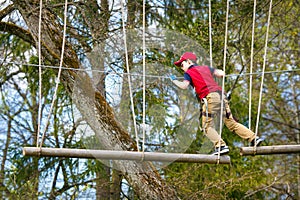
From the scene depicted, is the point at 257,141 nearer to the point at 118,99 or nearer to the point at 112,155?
the point at 112,155

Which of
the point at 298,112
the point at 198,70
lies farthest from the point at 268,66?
the point at 198,70

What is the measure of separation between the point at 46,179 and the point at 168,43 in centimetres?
208

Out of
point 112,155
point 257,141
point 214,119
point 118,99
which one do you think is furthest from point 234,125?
point 118,99

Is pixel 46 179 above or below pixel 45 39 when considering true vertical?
below

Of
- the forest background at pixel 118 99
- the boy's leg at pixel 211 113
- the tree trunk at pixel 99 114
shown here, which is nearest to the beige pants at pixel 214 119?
the boy's leg at pixel 211 113

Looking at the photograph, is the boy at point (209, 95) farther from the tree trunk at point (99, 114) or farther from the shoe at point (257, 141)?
the tree trunk at point (99, 114)

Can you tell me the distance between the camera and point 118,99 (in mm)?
4855

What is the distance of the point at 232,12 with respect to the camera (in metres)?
6.55

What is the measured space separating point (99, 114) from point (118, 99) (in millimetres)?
174

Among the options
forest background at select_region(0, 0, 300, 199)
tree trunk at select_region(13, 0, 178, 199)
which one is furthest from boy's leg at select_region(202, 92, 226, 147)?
tree trunk at select_region(13, 0, 178, 199)

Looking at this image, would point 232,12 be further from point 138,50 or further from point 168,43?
point 138,50

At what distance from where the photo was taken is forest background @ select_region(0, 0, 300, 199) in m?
4.89

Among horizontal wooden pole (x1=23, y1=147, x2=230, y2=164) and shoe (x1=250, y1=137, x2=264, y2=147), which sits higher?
shoe (x1=250, y1=137, x2=264, y2=147)

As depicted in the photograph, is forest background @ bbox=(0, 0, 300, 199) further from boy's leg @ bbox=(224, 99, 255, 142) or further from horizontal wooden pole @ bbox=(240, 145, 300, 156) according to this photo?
horizontal wooden pole @ bbox=(240, 145, 300, 156)
